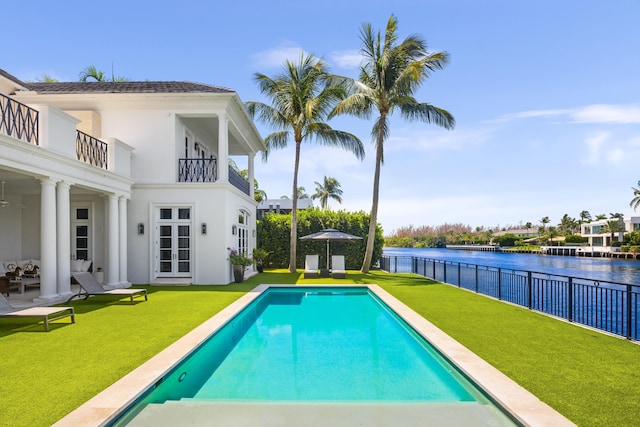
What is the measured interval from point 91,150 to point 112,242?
3.02 meters

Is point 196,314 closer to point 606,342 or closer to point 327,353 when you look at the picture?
point 327,353

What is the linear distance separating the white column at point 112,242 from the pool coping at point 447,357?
7.04m

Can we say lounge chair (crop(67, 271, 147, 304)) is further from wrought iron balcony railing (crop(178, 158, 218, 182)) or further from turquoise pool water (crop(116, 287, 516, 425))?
wrought iron balcony railing (crop(178, 158, 218, 182))

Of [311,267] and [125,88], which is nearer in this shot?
[125,88]

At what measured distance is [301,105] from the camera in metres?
19.0

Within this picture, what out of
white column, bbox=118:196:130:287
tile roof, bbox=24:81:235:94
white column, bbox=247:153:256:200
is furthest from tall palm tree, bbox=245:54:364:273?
white column, bbox=118:196:130:287

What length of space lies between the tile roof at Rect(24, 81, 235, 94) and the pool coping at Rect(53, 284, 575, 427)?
1066 centimetres

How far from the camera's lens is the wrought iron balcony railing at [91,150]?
37.3ft

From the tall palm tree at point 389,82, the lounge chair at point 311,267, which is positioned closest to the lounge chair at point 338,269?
the lounge chair at point 311,267

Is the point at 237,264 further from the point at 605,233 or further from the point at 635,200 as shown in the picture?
the point at 635,200

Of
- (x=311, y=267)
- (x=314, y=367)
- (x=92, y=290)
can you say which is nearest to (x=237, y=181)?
(x=311, y=267)

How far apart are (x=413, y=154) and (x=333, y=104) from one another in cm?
905

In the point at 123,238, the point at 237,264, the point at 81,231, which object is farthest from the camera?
the point at 237,264

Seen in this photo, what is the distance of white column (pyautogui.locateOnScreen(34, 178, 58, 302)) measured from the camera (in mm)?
9508
